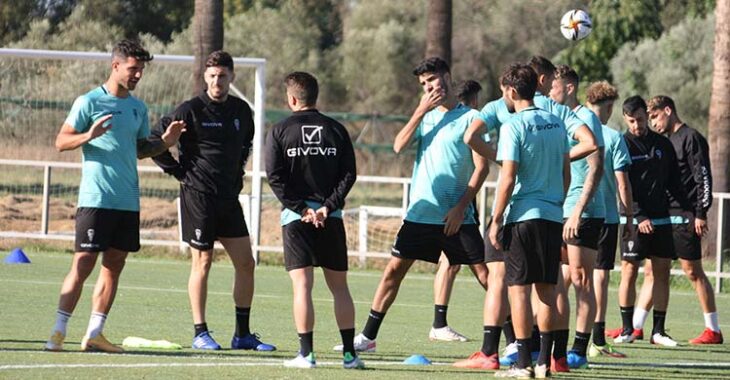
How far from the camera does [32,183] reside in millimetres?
25297

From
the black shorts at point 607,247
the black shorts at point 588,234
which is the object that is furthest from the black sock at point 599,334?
the black shorts at point 588,234

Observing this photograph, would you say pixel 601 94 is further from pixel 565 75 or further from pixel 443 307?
pixel 443 307

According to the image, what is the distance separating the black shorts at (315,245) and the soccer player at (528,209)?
46.1 inches

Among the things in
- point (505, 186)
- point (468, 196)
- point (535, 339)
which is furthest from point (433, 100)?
point (535, 339)

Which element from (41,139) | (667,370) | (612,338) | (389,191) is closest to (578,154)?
(667,370)

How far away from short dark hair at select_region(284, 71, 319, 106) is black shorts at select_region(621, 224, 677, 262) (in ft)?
15.1

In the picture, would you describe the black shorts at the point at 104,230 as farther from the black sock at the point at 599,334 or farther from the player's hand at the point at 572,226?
the black sock at the point at 599,334

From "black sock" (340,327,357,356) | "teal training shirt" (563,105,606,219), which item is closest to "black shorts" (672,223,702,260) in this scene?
"teal training shirt" (563,105,606,219)

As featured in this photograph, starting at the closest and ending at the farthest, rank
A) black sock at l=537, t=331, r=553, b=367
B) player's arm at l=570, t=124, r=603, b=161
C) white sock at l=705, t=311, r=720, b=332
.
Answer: black sock at l=537, t=331, r=553, b=367 < player's arm at l=570, t=124, r=603, b=161 < white sock at l=705, t=311, r=720, b=332

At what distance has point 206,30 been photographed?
24.2 meters

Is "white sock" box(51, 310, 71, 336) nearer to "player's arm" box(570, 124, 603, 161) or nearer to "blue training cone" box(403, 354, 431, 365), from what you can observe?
"blue training cone" box(403, 354, 431, 365)

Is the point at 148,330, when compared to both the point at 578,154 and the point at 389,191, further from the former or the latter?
the point at 389,191

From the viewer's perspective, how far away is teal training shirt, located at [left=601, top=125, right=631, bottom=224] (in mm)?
12102

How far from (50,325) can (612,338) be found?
547cm
